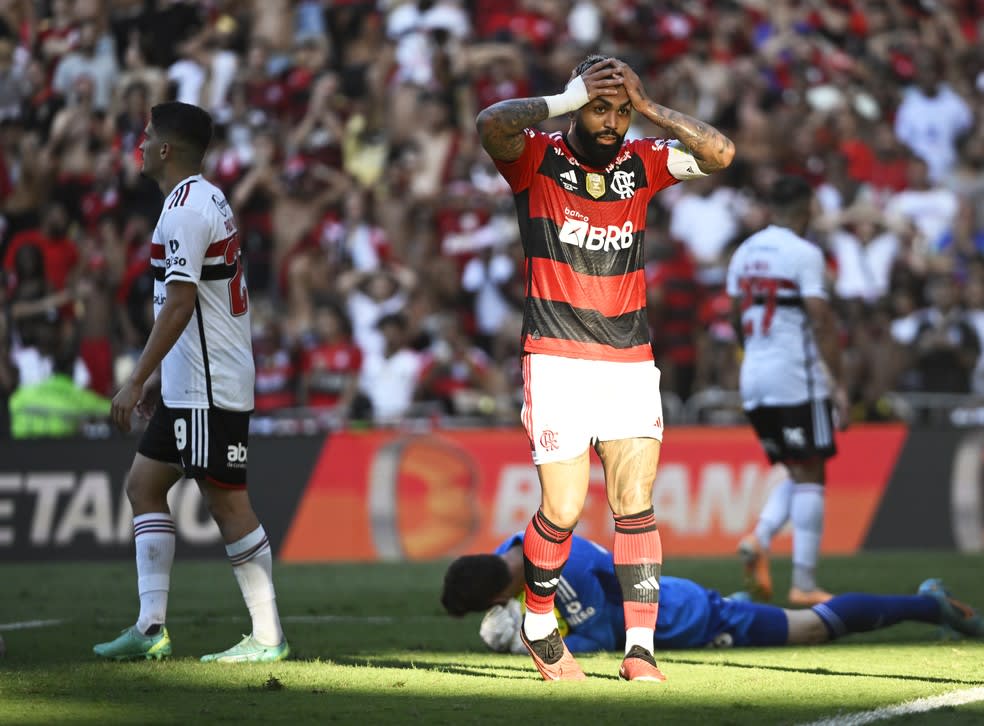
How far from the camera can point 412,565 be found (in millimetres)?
14008

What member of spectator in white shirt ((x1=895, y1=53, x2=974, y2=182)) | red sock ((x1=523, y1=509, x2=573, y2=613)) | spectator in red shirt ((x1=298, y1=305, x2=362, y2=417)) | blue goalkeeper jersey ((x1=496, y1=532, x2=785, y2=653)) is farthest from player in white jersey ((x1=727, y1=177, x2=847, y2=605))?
spectator in white shirt ((x1=895, y1=53, x2=974, y2=182))

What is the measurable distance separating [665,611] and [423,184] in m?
11.3

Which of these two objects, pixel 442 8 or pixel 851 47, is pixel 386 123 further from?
pixel 851 47

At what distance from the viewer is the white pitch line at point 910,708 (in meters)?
5.35

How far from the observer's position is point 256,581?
23.3ft

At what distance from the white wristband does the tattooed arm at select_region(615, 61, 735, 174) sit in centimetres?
21

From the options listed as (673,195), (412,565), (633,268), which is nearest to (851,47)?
(673,195)

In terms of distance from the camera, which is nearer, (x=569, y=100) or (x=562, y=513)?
(x=569, y=100)

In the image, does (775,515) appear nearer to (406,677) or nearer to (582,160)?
(406,677)

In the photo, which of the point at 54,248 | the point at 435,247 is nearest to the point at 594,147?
the point at 435,247

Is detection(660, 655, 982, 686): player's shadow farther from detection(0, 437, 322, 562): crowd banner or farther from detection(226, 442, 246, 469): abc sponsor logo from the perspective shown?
detection(0, 437, 322, 562): crowd banner

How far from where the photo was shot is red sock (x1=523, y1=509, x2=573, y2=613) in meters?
6.50

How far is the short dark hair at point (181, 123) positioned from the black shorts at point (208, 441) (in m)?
1.25


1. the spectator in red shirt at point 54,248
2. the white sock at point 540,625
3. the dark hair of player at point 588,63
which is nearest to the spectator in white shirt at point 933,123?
the spectator in red shirt at point 54,248
